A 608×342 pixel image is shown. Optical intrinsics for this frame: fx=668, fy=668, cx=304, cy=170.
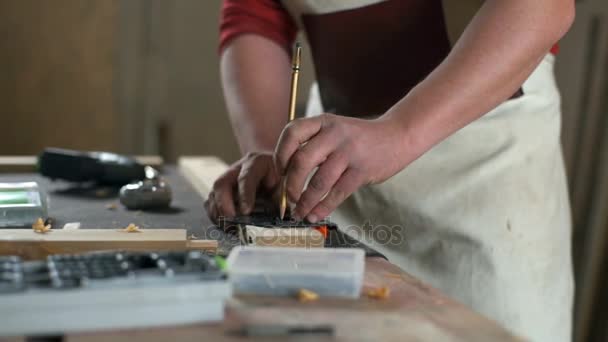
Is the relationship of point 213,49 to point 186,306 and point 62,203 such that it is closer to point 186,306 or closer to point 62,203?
point 62,203

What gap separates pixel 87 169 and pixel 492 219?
751 mm

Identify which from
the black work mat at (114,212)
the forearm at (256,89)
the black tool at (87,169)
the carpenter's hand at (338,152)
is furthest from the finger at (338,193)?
the black tool at (87,169)

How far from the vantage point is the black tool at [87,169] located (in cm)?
128

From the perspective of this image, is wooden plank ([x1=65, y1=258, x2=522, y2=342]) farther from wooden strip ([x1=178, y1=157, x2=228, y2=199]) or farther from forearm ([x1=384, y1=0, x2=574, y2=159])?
wooden strip ([x1=178, y1=157, x2=228, y2=199])

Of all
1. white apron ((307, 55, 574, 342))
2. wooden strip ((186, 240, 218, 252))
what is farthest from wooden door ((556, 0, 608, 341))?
wooden strip ((186, 240, 218, 252))

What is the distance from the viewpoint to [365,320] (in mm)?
584

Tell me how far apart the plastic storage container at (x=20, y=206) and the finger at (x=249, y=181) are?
28cm

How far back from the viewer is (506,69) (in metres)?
0.87

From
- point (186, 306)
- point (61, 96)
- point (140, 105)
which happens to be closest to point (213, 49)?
point (140, 105)

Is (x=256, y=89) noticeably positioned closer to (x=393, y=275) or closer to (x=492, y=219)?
(x=492, y=219)

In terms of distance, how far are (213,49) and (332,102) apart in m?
1.45

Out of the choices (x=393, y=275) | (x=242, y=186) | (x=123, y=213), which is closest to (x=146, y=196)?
(x=123, y=213)

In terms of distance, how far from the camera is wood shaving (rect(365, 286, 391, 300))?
2.12 feet

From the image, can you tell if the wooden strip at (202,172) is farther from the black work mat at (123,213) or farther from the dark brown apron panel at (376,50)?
the dark brown apron panel at (376,50)
